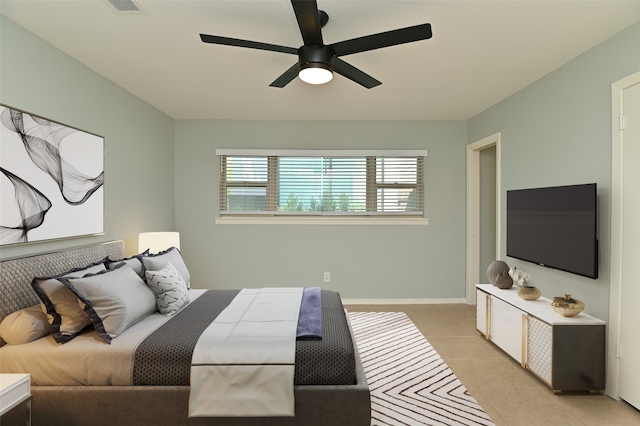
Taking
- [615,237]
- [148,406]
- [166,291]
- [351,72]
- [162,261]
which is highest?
[351,72]

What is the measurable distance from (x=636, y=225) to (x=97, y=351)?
345 centimetres

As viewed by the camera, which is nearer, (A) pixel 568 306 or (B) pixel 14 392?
(B) pixel 14 392

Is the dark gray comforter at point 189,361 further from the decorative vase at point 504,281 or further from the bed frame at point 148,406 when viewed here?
the decorative vase at point 504,281

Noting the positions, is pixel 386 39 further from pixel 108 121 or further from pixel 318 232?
pixel 318 232

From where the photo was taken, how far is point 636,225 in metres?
2.30

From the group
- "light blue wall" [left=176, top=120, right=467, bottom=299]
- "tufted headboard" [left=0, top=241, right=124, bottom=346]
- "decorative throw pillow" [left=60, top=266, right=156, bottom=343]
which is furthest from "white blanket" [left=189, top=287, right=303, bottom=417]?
"light blue wall" [left=176, top=120, right=467, bottom=299]

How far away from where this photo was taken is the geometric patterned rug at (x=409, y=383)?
230cm

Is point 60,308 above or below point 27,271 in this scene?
below

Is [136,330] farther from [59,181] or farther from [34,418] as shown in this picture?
[59,181]

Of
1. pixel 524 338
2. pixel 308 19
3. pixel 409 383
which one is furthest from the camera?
pixel 524 338

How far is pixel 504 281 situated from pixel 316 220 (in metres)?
2.40

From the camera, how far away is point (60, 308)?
214 centimetres

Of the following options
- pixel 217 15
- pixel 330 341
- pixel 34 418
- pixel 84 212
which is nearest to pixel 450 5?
pixel 217 15

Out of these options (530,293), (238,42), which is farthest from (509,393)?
(238,42)
